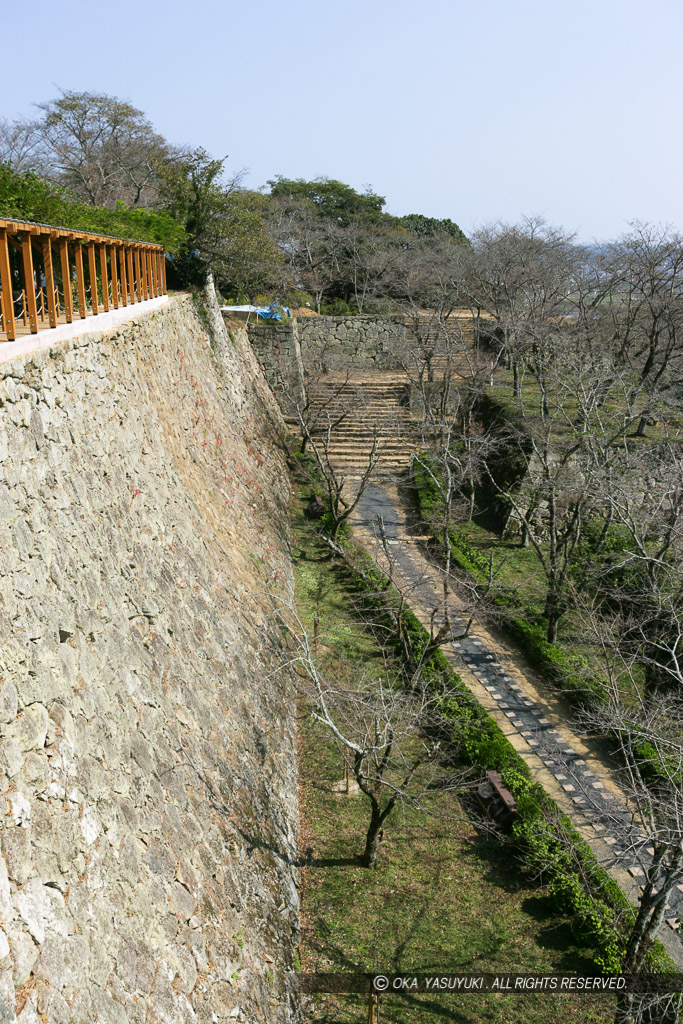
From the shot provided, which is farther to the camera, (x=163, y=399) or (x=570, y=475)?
(x=570, y=475)

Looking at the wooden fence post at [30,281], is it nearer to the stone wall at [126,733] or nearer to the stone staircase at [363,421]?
the stone wall at [126,733]

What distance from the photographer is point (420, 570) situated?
20766 mm

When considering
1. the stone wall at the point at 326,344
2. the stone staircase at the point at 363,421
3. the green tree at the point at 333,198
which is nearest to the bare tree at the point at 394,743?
the stone staircase at the point at 363,421

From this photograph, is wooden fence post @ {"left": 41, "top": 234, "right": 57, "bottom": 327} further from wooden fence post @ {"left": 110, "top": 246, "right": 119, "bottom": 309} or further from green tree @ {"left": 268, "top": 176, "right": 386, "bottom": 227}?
green tree @ {"left": 268, "top": 176, "right": 386, "bottom": 227}

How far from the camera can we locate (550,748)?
14281 mm

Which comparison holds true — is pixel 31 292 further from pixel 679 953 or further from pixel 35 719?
pixel 679 953

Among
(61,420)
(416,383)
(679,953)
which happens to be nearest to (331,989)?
(679,953)

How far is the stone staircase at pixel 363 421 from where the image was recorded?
27.4 metres

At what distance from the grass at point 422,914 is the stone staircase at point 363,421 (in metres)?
15.4

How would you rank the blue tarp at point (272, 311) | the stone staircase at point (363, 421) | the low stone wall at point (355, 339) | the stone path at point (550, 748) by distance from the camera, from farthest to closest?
the low stone wall at point (355, 339) → the blue tarp at point (272, 311) → the stone staircase at point (363, 421) → the stone path at point (550, 748)

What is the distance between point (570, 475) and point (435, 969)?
43.3 ft

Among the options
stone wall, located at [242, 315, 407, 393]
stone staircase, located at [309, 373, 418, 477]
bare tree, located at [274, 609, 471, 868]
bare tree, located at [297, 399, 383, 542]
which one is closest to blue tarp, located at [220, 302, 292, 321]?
stone wall, located at [242, 315, 407, 393]

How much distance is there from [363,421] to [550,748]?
55.6ft

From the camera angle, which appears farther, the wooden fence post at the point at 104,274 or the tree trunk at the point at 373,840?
the wooden fence post at the point at 104,274
